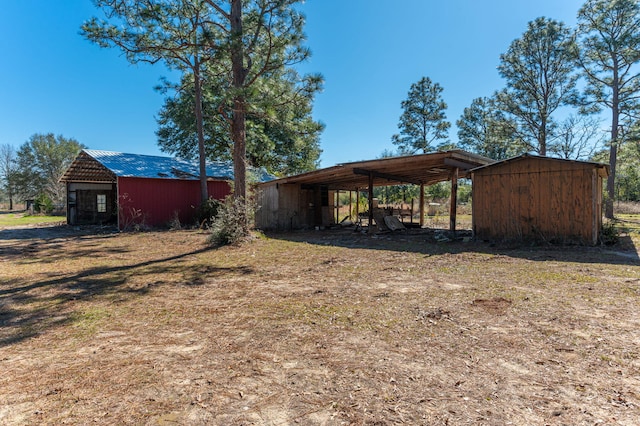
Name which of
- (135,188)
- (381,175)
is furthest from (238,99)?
(135,188)

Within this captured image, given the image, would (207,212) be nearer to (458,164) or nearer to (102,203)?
(102,203)

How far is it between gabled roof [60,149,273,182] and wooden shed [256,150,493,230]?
4500 millimetres

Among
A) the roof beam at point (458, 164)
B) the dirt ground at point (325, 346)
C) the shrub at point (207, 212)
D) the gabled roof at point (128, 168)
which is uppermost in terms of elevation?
the gabled roof at point (128, 168)

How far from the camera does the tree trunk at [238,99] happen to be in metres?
7.92

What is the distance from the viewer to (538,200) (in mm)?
8492

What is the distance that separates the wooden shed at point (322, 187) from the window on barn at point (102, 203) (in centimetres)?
1063

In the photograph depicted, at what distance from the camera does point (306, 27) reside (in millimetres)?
8398

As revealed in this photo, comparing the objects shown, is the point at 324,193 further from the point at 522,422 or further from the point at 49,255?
the point at 522,422

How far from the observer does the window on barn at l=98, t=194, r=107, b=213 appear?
742 inches

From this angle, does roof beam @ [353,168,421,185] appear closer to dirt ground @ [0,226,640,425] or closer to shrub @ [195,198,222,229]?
dirt ground @ [0,226,640,425]

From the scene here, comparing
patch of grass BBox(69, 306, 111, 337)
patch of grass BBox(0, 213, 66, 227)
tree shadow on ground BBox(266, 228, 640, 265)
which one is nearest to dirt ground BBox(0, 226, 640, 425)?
patch of grass BBox(69, 306, 111, 337)

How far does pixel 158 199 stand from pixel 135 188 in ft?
3.67

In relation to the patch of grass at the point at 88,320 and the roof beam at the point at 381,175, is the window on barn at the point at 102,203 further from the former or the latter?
the patch of grass at the point at 88,320

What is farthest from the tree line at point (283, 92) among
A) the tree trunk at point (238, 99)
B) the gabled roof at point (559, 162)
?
the gabled roof at point (559, 162)
